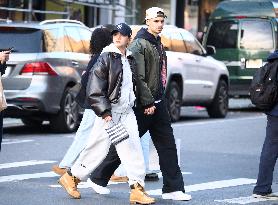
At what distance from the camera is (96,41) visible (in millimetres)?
11234

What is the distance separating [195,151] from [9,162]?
3149 mm

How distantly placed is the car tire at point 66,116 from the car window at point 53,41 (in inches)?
27.8

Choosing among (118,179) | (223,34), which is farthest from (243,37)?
(118,179)

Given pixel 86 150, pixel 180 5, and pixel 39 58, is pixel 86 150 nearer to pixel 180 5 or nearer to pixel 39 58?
pixel 39 58

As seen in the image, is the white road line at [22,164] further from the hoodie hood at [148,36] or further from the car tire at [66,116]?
the car tire at [66,116]

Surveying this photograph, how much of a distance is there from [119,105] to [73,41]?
8010mm

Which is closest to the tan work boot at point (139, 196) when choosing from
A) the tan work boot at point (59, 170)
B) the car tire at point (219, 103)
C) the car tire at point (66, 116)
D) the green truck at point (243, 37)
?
the tan work boot at point (59, 170)

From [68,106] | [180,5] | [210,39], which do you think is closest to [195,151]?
[68,106]

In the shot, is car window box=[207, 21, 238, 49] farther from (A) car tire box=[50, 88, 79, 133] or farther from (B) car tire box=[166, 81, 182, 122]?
(A) car tire box=[50, 88, 79, 133]

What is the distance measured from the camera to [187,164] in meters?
13.7

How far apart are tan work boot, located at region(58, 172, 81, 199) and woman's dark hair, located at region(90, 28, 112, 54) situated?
5.12ft

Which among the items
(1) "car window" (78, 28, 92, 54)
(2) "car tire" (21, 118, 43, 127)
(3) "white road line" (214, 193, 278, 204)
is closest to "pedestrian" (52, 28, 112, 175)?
(3) "white road line" (214, 193, 278, 204)

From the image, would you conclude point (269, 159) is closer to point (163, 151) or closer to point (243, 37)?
point (163, 151)

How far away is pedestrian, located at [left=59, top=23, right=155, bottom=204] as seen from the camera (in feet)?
31.9
